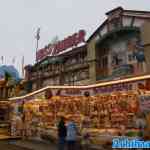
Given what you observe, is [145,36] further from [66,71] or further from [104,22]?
[66,71]

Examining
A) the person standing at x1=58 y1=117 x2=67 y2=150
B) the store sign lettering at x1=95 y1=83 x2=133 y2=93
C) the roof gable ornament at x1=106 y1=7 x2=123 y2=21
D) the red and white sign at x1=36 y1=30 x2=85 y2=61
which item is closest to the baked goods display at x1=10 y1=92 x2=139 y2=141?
the store sign lettering at x1=95 y1=83 x2=133 y2=93

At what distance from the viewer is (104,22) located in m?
32.5

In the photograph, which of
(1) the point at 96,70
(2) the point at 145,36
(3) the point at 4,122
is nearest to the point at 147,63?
(2) the point at 145,36

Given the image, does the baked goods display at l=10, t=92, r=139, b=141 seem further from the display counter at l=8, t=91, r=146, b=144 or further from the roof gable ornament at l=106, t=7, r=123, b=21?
the roof gable ornament at l=106, t=7, r=123, b=21

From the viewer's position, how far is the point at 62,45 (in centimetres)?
4078

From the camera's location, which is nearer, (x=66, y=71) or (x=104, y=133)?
(x=104, y=133)

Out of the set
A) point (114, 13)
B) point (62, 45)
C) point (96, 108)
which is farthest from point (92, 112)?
point (62, 45)

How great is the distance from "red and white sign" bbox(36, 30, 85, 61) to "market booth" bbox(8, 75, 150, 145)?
14.3 metres

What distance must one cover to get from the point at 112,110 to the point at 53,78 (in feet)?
79.6

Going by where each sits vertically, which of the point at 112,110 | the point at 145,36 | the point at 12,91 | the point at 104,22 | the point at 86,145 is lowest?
the point at 86,145

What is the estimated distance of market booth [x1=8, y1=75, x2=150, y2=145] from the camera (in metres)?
16.0

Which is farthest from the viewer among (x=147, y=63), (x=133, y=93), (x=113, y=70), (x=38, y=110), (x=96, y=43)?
(x=96, y=43)

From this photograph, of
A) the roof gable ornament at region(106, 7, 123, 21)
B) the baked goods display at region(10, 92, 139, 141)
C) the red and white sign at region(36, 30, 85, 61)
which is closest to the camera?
the baked goods display at region(10, 92, 139, 141)

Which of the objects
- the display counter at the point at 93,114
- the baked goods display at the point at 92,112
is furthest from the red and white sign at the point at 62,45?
the baked goods display at the point at 92,112
